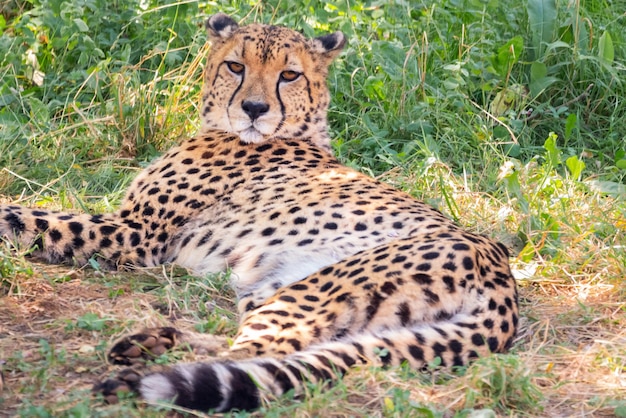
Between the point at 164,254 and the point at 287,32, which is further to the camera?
the point at 287,32

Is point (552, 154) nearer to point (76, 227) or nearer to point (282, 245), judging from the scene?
point (282, 245)

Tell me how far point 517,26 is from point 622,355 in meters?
3.18

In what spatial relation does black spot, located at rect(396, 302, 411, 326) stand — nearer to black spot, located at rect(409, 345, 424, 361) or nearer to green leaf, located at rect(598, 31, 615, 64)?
black spot, located at rect(409, 345, 424, 361)

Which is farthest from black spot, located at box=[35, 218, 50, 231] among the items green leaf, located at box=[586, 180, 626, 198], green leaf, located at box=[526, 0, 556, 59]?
green leaf, located at box=[526, 0, 556, 59]

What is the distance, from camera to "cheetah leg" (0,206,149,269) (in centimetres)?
439

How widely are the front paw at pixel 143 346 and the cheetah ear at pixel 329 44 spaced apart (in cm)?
204

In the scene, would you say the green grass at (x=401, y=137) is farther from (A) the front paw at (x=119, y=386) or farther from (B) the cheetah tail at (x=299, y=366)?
(A) the front paw at (x=119, y=386)

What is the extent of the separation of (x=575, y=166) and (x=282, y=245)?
1.88 metres

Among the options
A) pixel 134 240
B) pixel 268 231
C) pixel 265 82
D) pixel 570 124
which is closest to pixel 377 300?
pixel 268 231

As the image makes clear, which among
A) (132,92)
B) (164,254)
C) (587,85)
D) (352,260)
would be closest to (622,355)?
(352,260)

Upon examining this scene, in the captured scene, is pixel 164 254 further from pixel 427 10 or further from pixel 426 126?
pixel 427 10

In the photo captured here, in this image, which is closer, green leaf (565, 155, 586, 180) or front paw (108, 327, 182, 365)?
front paw (108, 327, 182, 365)

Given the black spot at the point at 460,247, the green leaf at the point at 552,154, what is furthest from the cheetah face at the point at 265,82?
the black spot at the point at 460,247

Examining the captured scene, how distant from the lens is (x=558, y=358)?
371 cm
